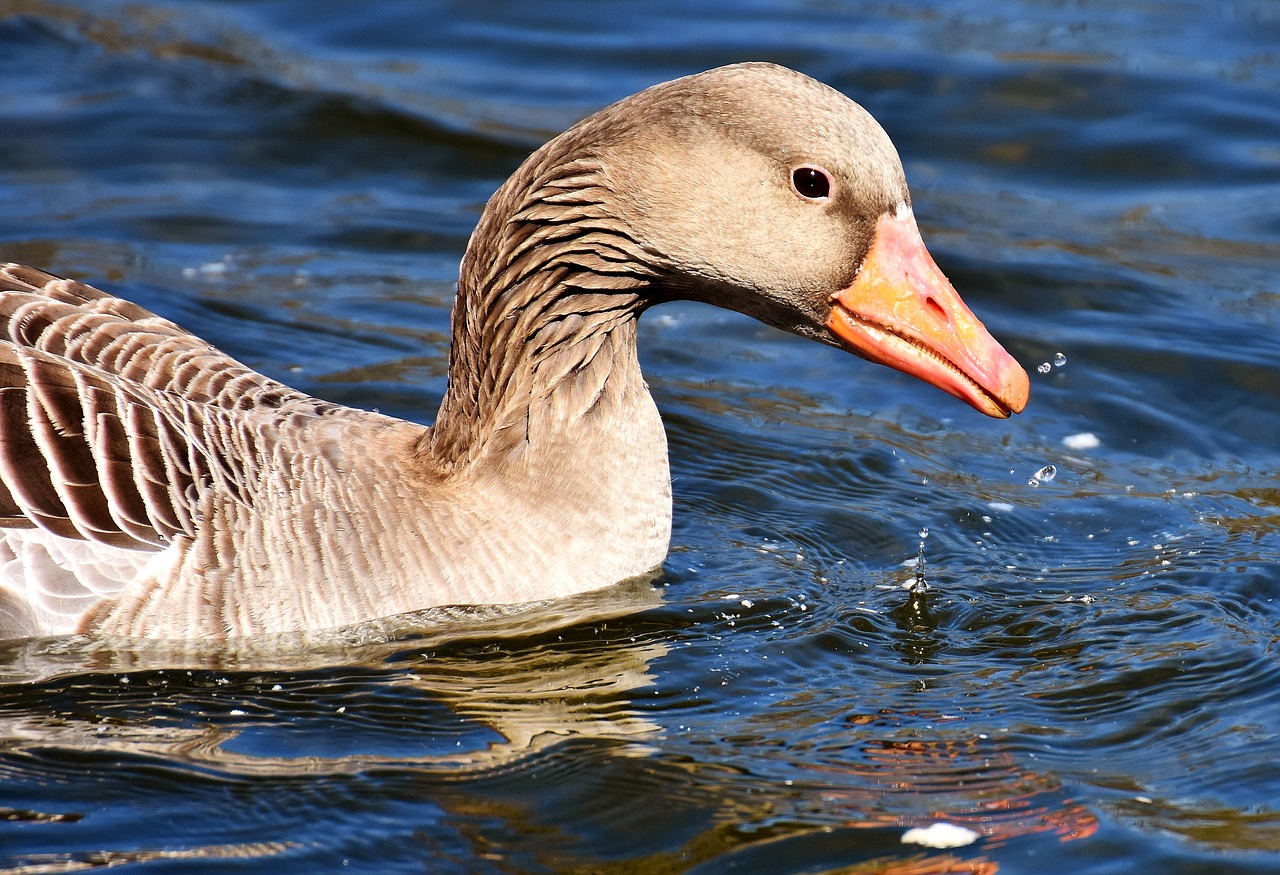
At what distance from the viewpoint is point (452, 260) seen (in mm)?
12141

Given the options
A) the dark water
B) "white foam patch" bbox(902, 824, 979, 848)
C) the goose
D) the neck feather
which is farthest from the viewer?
the neck feather

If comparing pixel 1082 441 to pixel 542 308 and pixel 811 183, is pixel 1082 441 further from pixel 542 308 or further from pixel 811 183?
pixel 542 308

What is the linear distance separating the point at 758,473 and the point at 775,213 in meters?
2.78

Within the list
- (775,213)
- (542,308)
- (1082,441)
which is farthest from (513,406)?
(1082,441)

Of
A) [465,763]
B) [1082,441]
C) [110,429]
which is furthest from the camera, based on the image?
[1082,441]

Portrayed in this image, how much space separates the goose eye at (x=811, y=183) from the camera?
6.47 m

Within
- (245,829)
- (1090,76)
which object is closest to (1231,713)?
(245,829)

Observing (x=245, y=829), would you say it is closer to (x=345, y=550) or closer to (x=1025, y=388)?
(x=345, y=550)

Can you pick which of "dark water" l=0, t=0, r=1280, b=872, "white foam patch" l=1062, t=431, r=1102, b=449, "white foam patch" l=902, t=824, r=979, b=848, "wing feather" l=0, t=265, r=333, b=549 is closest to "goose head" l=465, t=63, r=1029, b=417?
"dark water" l=0, t=0, r=1280, b=872

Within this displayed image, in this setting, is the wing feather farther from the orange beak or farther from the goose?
the orange beak

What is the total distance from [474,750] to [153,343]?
8.59ft

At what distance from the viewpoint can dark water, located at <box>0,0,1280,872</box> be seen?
5867 millimetres

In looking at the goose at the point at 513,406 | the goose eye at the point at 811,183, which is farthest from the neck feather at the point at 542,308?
the goose eye at the point at 811,183

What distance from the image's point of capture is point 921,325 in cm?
662
